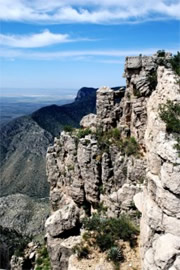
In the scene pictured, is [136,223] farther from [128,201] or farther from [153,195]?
[153,195]

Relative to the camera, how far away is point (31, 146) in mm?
139125

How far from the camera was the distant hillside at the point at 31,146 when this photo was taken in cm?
11081

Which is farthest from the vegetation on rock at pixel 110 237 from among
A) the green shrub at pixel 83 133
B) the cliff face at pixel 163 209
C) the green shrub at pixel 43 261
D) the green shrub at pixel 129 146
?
the green shrub at pixel 83 133

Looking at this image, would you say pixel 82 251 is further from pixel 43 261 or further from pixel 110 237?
pixel 43 261

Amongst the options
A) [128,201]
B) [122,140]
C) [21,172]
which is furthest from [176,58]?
[21,172]

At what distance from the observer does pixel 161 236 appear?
1376 centimetres

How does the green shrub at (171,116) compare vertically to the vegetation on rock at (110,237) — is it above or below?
above

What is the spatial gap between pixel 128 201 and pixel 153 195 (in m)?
11.5

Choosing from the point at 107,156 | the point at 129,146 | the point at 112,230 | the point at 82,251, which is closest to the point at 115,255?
the point at 82,251

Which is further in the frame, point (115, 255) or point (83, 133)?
point (83, 133)

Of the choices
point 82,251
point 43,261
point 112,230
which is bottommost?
point 43,261

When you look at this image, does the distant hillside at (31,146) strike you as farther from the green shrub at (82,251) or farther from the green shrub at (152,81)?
the green shrub at (82,251)

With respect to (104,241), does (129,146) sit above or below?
above

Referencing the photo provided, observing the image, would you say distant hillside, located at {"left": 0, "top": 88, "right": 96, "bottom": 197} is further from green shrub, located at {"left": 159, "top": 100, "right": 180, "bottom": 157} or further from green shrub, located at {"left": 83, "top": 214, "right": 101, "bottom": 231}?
green shrub, located at {"left": 159, "top": 100, "right": 180, "bottom": 157}
